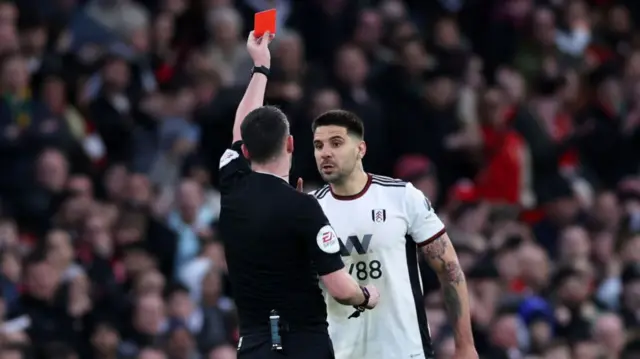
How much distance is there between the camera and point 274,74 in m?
15.1

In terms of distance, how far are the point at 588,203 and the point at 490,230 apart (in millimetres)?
1713

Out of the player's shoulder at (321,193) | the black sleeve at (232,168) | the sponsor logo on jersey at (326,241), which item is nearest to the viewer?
the sponsor logo on jersey at (326,241)

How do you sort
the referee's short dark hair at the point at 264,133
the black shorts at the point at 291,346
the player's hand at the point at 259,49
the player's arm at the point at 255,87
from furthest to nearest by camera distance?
1. the player's hand at the point at 259,49
2. the player's arm at the point at 255,87
3. the black shorts at the point at 291,346
4. the referee's short dark hair at the point at 264,133

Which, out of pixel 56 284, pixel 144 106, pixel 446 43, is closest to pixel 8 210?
pixel 56 284

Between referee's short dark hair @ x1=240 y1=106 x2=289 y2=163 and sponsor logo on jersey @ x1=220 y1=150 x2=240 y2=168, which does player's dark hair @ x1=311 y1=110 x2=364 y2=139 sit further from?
referee's short dark hair @ x1=240 y1=106 x2=289 y2=163

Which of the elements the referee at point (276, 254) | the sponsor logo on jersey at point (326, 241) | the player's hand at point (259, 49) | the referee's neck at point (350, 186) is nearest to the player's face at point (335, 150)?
the referee's neck at point (350, 186)

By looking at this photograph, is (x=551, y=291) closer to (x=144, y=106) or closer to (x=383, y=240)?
(x=144, y=106)

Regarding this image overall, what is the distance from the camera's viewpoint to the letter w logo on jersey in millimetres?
9195

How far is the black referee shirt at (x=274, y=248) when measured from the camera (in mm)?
8188

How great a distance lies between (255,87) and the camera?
8.96 metres

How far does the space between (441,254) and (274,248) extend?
137 cm

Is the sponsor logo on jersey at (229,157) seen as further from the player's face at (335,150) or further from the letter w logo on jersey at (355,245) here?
the letter w logo on jersey at (355,245)

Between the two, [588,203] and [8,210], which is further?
[588,203]

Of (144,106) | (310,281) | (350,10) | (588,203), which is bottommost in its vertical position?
(310,281)
